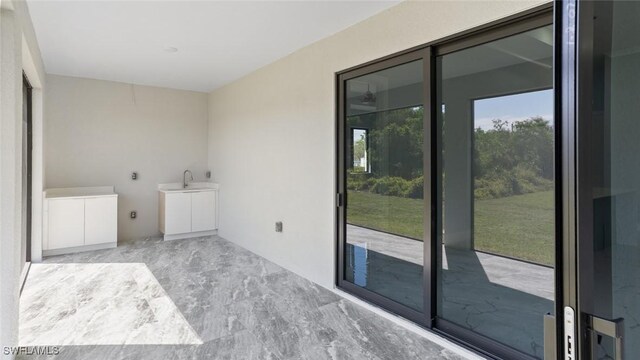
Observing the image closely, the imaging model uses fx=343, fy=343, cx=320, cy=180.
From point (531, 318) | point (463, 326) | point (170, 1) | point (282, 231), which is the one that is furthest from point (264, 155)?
point (531, 318)

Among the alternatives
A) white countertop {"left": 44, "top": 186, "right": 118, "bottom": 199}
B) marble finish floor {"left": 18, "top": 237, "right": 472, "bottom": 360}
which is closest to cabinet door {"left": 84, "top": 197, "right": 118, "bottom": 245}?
white countertop {"left": 44, "top": 186, "right": 118, "bottom": 199}

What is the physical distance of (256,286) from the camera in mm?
3574

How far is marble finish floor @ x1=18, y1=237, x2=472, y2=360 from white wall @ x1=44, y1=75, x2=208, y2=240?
145 cm

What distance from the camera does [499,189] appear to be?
2.22m

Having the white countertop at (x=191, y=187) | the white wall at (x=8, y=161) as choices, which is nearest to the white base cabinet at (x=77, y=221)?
the white countertop at (x=191, y=187)

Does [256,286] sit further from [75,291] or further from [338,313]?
[75,291]

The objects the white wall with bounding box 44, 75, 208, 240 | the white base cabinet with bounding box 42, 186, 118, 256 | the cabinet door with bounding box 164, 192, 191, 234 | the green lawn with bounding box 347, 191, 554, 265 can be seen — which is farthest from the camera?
the cabinet door with bounding box 164, 192, 191, 234

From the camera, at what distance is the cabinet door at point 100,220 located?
4863 mm

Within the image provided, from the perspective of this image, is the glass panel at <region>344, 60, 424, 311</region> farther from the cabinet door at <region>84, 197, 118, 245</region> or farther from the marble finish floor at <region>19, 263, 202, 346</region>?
the cabinet door at <region>84, 197, 118, 245</region>

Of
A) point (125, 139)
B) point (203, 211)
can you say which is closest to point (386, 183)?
point (203, 211)

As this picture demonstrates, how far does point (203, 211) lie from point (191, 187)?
1.93ft

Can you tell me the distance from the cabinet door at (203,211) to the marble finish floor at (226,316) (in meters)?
1.36

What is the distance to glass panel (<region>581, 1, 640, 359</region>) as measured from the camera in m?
0.65

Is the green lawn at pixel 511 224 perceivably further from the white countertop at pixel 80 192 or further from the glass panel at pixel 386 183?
the white countertop at pixel 80 192
